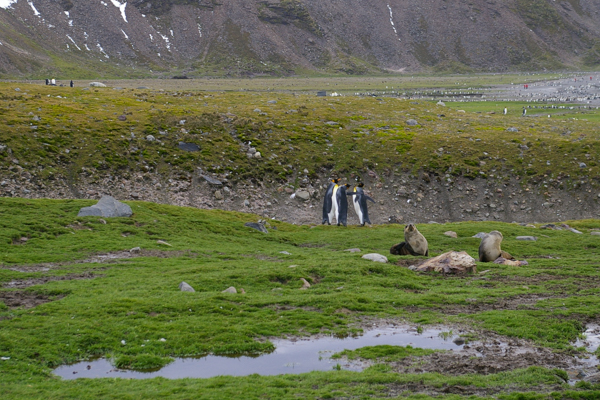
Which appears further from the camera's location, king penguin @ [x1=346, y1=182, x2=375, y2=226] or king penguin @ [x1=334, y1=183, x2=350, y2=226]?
king penguin @ [x1=346, y1=182, x2=375, y2=226]

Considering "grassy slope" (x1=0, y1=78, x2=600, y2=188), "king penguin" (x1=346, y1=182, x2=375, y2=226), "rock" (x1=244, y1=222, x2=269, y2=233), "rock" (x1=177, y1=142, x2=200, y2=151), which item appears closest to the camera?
"rock" (x1=244, y1=222, x2=269, y2=233)

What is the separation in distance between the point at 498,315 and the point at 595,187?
97.9 ft

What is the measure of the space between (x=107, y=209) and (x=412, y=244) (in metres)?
13.9

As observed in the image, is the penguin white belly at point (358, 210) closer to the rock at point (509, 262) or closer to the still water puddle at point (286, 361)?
the rock at point (509, 262)

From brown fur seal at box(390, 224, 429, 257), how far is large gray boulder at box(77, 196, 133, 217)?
1264 centimetres

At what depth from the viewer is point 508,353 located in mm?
11883

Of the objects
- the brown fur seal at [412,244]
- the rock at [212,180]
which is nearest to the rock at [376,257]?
the brown fur seal at [412,244]

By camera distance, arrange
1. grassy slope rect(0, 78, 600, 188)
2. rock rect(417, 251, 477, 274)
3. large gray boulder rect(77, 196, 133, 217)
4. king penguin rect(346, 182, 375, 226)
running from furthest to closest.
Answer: grassy slope rect(0, 78, 600, 188) → king penguin rect(346, 182, 375, 226) → large gray boulder rect(77, 196, 133, 217) → rock rect(417, 251, 477, 274)

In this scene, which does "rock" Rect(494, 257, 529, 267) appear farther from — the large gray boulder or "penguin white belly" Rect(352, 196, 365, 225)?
the large gray boulder

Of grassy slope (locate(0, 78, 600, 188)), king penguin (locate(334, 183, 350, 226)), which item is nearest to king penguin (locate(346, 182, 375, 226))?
king penguin (locate(334, 183, 350, 226))

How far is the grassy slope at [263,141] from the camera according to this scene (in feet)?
124

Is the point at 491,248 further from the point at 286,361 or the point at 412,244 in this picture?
the point at 286,361

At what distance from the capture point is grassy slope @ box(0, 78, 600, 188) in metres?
37.9

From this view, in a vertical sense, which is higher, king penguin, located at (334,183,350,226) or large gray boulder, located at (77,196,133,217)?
large gray boulder, located at (77,196,133,217)
